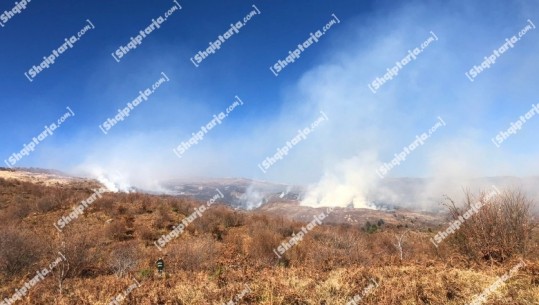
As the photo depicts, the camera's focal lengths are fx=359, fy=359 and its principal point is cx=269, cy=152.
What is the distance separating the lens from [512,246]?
970cm

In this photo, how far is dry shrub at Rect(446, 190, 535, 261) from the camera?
9758 mm

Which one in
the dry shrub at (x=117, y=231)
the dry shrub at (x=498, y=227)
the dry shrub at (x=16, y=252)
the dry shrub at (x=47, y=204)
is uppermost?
the dry shrub at (x=47, y=204)

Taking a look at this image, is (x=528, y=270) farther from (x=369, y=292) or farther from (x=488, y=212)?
(x=488, y=212)

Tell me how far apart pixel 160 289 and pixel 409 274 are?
17.5ft

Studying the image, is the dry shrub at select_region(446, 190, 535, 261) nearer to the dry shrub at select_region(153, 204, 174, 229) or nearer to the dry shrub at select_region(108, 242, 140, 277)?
the dry shrub at select_region(108, 242, 140, 277)

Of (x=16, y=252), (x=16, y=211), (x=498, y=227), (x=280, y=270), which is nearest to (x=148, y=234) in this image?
(x=16, y=211)

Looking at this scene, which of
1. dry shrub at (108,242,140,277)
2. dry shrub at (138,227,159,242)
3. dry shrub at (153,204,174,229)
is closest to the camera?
dry shrub at (108,242,140,277)

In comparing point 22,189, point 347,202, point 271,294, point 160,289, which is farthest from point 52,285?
point 347,202

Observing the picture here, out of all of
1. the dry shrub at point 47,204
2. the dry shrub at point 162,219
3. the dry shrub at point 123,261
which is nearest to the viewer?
the dry shrub at point 123,261

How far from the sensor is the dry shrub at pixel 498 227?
976 cm

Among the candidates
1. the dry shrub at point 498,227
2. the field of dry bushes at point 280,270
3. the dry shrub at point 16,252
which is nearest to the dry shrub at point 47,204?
the field of dry bushes at point 280,270

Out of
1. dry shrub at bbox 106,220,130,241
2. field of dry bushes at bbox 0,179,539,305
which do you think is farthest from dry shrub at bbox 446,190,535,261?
dry shrub at bbox 106,220,130,241

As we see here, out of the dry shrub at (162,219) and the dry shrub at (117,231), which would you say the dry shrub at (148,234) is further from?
the dry shrub at (162,219)

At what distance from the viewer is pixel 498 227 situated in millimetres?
10102
